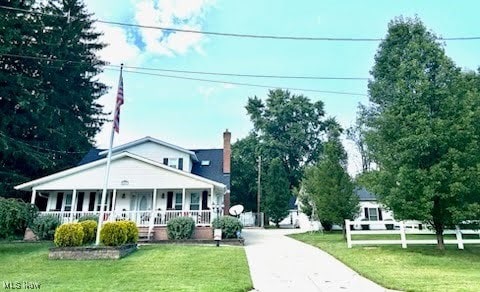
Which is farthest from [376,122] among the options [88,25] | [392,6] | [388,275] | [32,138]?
[88,25]

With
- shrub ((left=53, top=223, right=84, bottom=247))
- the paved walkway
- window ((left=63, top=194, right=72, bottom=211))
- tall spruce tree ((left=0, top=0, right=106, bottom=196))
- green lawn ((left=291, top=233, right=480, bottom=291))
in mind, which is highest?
tall spruce tree ((left=0, top=0, right=106, bottom=196))

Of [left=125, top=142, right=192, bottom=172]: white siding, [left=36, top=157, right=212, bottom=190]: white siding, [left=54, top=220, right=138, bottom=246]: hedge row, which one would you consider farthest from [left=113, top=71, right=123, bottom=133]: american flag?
[left=125, top=142, right=192, bottom=172]: white siding

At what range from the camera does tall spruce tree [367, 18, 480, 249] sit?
39.2 ft

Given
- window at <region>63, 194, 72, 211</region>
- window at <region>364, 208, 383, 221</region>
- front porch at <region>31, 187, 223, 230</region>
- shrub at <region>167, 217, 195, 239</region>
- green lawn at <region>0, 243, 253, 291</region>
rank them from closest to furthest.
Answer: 1. green lawn at <region>0, 243, 253, 291</region>
2. shrub at <region>167, 217, 195, 239</region>
3. front porch at <region>31, 187, 223, 230</region>
4. window at <region>63, 194, 72, 211</region>
5. window at <region>364, 208, 383, 221</region>

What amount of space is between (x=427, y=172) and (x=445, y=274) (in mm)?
4577

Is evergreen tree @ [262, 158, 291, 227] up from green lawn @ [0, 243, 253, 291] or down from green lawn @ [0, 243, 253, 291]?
up

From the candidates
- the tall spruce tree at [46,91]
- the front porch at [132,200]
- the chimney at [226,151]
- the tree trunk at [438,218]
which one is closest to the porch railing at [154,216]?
the front porch at [132,200]

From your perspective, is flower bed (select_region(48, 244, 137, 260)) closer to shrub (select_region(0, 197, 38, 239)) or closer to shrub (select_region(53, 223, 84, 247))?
shrub (select_region(53, 223, 84, 247))

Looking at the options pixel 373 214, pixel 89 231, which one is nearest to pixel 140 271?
pixel 89 231

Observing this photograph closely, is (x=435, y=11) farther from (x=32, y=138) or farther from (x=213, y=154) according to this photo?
(x=32, y=138)

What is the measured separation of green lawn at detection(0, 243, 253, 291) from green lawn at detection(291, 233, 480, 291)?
3.36 meters

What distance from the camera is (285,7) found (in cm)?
1438

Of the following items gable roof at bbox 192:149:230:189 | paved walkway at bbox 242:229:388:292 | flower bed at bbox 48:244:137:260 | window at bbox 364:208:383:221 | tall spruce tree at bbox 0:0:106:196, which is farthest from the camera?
window at bbox 364:208:383:221

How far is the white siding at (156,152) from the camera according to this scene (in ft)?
81.0
